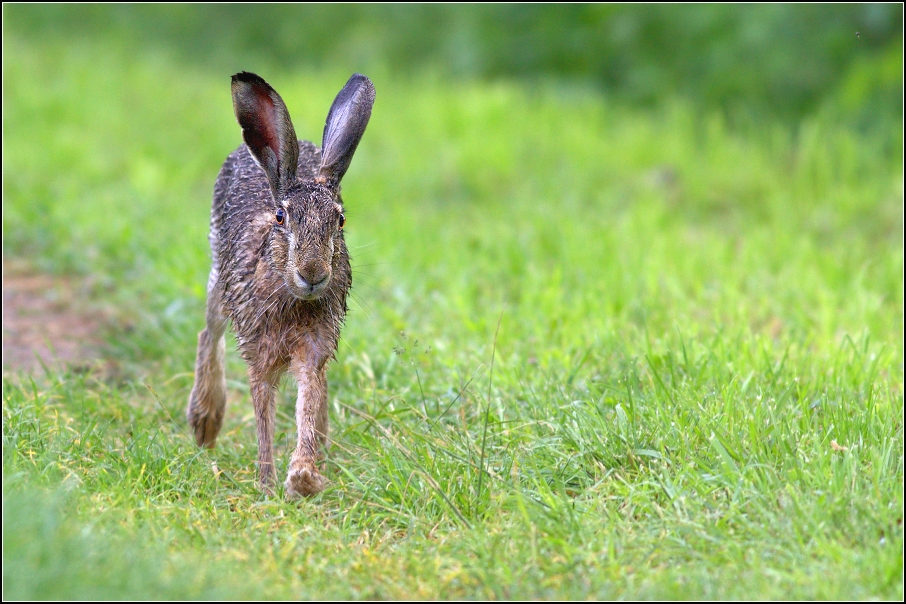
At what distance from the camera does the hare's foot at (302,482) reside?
398 centimetres

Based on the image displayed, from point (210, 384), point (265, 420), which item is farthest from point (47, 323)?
point (265, 420)

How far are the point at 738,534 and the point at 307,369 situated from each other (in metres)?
1.74

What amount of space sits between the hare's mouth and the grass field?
2.12ft

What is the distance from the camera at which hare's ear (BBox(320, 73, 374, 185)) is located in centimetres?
439

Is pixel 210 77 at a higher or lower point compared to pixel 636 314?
higher

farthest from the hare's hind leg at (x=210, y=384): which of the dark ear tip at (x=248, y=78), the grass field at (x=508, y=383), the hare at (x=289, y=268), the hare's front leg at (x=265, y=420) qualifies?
the dark ear tip at (x=248, y=78)

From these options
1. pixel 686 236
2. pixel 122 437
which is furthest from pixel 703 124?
pixel 122 437

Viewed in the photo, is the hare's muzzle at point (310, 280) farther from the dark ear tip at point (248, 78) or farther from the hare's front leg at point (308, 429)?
the dark ear tip at point (248, 78)

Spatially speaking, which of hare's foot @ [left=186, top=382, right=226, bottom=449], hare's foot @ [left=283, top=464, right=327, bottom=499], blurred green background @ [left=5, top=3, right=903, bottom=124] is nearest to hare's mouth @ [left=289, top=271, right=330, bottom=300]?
hare's foot @ [left=283, top=464, right=327, bottom=499]

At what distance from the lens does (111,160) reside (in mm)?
9555

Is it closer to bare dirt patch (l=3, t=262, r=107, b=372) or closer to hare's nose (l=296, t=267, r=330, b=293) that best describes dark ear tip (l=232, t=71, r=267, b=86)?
hare's nose (l=296, t=267, r=330, b=293)

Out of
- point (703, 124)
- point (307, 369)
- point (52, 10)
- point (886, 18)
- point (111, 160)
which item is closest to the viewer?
point (307, 369)

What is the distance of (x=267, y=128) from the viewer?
A: 13.9 feet

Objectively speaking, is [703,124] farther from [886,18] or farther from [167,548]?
[167,548]
